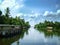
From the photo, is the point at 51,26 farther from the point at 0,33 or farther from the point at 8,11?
the point at 0,33

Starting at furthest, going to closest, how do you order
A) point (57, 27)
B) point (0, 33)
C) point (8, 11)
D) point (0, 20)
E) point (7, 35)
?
1. point (57, 27)
2. point (8, 11)
3. point (0, 20)
4. point (7, 35)
5. point (0, 33)

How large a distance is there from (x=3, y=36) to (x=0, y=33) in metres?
1.78

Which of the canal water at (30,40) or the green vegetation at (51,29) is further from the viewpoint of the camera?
the green vegetation at (51,29)

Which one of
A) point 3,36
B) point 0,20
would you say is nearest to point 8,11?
point 0,20

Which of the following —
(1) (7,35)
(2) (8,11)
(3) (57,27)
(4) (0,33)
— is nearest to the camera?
(4) (0,33)

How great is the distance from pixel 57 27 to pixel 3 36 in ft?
217

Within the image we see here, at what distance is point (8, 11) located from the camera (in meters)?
79.7

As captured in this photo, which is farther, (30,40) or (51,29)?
(51,29)

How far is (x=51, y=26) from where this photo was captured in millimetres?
105500

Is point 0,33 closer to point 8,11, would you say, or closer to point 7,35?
point 7,35

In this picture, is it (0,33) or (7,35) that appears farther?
(7,35)

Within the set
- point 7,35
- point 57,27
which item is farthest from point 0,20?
point 57,27

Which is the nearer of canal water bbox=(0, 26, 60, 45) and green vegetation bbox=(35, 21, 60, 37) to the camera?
canal water bbox=(0, 26, 60, 45)

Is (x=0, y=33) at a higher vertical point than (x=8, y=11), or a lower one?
lower
